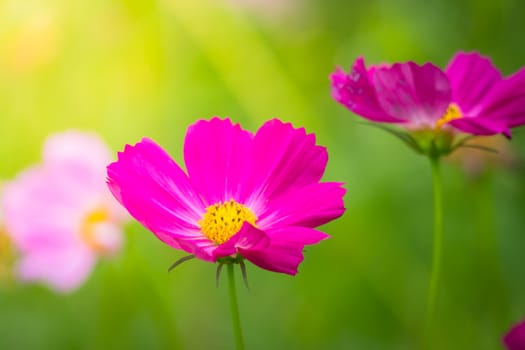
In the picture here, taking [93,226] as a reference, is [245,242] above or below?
below

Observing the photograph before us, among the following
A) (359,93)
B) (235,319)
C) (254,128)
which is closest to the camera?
(235,319)

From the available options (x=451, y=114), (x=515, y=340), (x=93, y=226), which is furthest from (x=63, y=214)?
(x=515, y=340)

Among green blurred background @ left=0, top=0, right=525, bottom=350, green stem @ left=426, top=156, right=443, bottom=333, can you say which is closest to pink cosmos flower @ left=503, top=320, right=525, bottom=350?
green stem @ left=426, top=156, right=443, bottom=333

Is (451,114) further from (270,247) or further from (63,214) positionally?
(63,214)

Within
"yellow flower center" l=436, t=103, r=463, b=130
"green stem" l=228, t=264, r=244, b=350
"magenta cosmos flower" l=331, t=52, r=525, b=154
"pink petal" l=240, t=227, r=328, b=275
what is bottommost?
"green stem" l=228, t=264, r=244, b=350

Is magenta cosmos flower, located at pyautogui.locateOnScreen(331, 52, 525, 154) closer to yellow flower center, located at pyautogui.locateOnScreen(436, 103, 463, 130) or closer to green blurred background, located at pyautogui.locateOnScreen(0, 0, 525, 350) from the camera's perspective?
yellow flower center, located at pyautogui.locateOnScreen(436, 103, 463, 130)

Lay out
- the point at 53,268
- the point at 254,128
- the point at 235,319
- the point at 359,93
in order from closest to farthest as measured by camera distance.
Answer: the point at 235,319 → the point at 359,93 → the point at 53,268 → the point at 254,128
